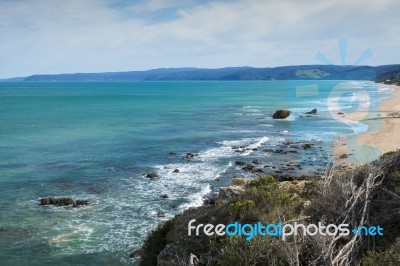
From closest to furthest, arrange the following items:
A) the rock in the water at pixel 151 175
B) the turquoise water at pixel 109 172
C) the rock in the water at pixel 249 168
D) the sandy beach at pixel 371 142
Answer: the turquoise water at pixel 109 172 → the rock in the water at pixel 151 175 → the rock in the water at pixel 249 168 → the sandy beach at pixel 371 142

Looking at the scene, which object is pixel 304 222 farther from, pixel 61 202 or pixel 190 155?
pixel 190 155

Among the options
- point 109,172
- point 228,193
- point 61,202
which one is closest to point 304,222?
point 228,193

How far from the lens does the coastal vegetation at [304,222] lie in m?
8.02

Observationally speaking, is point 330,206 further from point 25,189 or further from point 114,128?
point 114,128

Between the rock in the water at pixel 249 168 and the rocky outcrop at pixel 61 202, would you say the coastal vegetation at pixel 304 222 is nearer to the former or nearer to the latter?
the rocky outcrop at pixel 61 202

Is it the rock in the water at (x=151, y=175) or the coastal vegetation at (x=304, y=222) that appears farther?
the rock in the water at (x=151, y=175)

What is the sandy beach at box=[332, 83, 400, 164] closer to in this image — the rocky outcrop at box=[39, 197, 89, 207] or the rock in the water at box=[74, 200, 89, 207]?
the rock in the water at box=[74, 200, 89, 207]

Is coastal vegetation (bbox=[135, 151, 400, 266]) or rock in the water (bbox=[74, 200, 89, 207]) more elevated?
coastal vegetation (bbox=[135, 151, 400, 266])

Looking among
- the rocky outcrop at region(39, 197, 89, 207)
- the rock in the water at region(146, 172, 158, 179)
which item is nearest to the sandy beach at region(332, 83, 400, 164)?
the rock in the water at region(146, 172, 158, 179)

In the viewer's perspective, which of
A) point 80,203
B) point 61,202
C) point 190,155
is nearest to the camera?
point 80,203

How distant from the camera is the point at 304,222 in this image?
10.0m

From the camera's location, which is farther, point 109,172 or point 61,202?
point 109,172

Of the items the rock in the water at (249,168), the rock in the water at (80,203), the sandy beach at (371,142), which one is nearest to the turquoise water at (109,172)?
the rock in the water at (80,203)

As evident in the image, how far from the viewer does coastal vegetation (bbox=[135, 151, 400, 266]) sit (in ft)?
26.3
